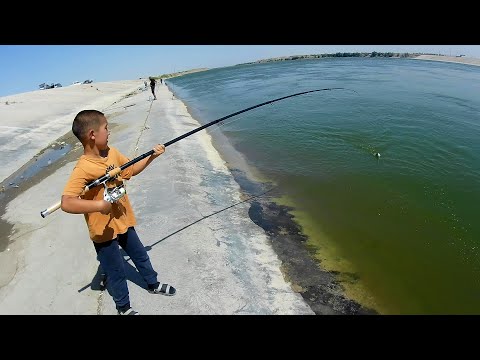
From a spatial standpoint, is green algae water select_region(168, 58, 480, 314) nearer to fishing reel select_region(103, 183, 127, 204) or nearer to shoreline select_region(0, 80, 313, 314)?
shoreline select_region(0, 80, 313, 314)

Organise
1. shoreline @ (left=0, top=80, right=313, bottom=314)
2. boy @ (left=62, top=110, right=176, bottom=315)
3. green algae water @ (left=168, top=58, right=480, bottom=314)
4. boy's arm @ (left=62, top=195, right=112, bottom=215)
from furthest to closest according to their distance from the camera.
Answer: green algae water @ (left=168, top=58, right=480, bottom=314) → shoreline @ (left=0, top=80, right=313, bottom=314) → boy @ (left=62, top=110, right=176, bottom=315) → boy's arm @ (left=62, top=195, right=112, bottom=215)

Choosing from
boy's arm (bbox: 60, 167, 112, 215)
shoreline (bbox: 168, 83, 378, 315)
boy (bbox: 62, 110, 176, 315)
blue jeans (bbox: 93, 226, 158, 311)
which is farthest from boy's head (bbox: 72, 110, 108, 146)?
shoreline (bbox: 168, 83, 378, 315)

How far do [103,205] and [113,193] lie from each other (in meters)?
0.36

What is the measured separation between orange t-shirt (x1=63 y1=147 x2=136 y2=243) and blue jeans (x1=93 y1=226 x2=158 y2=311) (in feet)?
0.49

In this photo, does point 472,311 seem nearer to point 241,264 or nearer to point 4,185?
point 241,264

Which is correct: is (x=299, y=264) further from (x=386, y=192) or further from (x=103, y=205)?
(x=386, y=192)

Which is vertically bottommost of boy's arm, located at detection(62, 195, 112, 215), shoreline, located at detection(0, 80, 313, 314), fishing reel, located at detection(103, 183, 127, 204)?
shoreline, located at detection(0, 80, 313, 314)

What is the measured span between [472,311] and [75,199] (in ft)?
19.9

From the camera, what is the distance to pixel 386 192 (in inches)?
366

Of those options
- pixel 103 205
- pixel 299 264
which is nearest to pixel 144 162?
pixel 103 205

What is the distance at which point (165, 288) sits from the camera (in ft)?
15.6

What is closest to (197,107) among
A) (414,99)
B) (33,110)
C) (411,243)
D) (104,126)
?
(33,110)

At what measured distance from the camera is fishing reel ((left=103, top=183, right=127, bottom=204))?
3.56m
